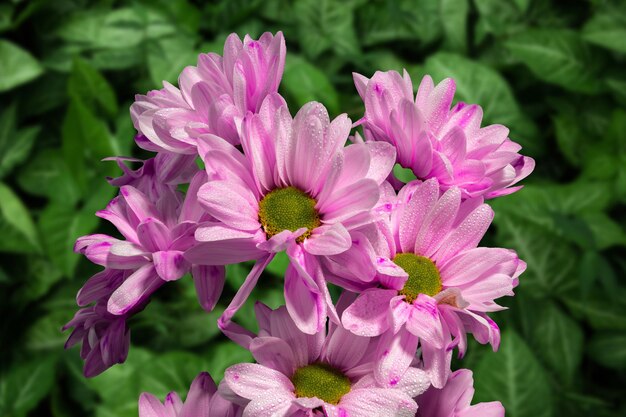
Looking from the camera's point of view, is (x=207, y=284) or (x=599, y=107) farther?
(x=599, y=107)

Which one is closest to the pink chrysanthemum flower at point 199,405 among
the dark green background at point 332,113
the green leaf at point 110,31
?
the dark green background at point 332,113

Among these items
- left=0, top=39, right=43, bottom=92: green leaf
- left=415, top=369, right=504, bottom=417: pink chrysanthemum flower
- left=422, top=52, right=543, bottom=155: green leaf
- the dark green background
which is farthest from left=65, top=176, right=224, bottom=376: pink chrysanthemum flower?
left=0, top=39, right=43, bottom=92: green leaf

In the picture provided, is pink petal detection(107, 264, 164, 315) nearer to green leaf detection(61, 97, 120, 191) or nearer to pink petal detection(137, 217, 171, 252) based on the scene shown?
pink petal detection(137, 217, 171, 252)

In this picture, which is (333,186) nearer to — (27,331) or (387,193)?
(387,193)

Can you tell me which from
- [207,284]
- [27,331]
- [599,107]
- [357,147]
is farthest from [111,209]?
[599,107]

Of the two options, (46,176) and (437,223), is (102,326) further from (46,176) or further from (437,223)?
(46,176)
